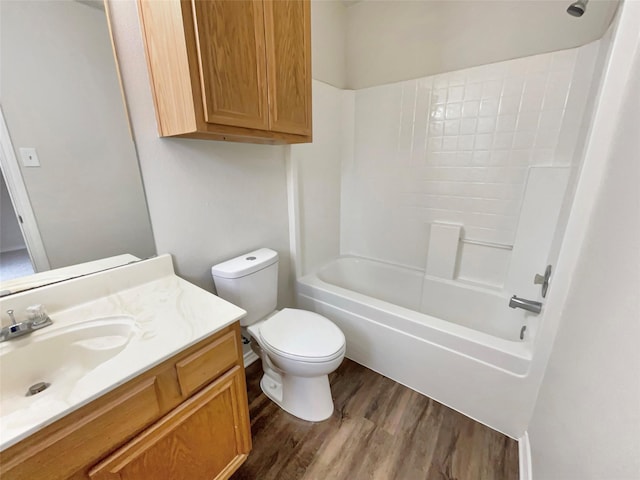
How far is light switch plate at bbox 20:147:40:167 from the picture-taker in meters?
0.87

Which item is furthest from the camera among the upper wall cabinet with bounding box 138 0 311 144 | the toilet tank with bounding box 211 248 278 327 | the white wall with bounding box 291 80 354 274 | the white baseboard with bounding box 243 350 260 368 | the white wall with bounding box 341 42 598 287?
the white wall with bounding box 291 80 354 274

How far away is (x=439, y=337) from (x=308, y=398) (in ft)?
2.50

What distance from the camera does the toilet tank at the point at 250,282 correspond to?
139cm

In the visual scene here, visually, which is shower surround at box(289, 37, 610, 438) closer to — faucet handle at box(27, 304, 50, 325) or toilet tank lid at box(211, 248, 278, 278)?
toilet tank lid at box(211, 248, 278, 278)

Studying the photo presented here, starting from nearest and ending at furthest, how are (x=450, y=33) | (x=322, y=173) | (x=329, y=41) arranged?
(x=450, y=33) < (x=329, y=41) < (x=322, y=173)

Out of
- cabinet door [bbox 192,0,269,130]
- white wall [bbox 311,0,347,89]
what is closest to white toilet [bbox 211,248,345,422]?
cabinet door [bbox 192,0,269,130]

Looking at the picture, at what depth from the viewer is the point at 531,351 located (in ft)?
3.94

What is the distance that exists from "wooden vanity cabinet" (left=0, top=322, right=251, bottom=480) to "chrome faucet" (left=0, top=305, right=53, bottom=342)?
0.41 meters

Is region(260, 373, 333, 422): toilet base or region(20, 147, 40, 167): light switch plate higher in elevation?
region(20, 147, 40, 167): light switch plate

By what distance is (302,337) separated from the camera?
1345 millimetres

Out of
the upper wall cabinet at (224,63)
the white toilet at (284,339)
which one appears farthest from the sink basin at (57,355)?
the upper wall cabinet at (224,63)

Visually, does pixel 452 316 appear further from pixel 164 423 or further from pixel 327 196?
pixel 164 423

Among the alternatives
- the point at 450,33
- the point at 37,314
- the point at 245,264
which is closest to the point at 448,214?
the point at 450,33

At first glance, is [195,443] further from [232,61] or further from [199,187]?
[232,61]
